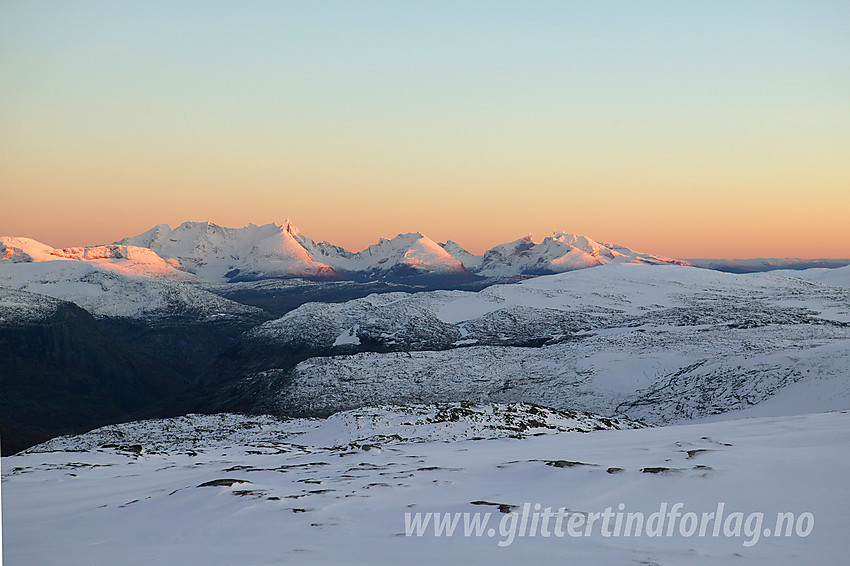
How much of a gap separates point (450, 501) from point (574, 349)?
6481cm

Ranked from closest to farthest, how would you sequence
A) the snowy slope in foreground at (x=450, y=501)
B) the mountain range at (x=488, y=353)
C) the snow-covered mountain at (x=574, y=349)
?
the snowy slope in foreground at (x=450, y=501)
the snow-covered mountain at (x=574, y=349)
the mountain range at (x=488, y=353)

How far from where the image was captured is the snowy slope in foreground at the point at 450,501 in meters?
10.4

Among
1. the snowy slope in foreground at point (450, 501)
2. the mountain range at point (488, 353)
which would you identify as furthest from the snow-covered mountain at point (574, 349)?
the snowy slope in foreground at point (450, 501)

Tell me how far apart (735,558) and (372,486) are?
30.9 ft

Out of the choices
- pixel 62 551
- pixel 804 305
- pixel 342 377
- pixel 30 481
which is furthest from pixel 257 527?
pixel 804 305

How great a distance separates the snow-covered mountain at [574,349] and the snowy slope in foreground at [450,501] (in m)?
30.1

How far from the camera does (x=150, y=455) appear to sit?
99.3ft

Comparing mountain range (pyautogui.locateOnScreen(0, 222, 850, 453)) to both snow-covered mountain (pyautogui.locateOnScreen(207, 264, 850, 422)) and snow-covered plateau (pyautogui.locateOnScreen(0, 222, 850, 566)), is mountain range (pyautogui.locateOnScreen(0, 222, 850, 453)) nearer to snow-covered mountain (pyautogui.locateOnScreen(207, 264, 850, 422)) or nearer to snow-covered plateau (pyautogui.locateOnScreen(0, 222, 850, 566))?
snow-covered mountain (pyautogui.locateOnScreen(207, 264, 850, 422))

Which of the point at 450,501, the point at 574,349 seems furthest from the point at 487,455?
the point at 574,349

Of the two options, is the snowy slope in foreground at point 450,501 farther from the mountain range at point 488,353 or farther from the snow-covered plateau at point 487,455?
the mountain range at point 488,353

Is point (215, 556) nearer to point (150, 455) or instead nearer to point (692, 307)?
point (150, 455)

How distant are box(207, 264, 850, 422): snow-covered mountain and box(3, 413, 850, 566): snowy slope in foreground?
30.1m

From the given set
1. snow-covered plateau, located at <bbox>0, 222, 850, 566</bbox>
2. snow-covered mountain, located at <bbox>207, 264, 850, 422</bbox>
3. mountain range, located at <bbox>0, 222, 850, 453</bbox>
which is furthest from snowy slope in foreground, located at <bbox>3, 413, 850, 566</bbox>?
mountain range, located at <bbox>0, 222, 850, 453</bbox>

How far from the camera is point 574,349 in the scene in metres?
76.1
